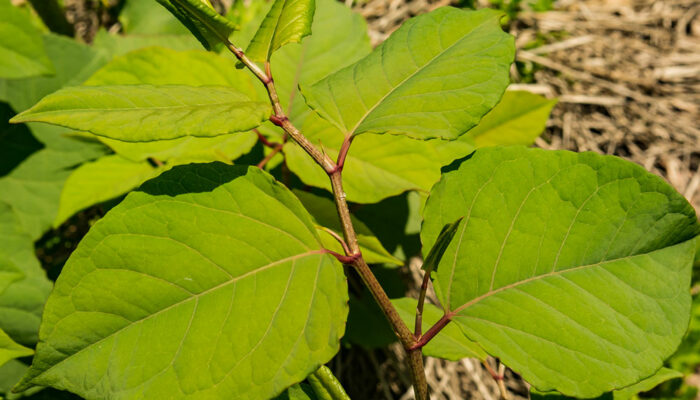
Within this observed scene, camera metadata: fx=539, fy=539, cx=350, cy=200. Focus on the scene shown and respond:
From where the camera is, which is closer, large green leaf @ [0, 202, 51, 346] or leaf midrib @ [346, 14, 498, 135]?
leaf midrib @ [346, 14, 498, 135]

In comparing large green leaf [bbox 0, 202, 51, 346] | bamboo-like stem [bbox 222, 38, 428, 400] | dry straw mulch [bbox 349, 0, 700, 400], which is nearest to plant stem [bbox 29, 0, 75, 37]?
large green leaf [bbox 0, 202, 51, 346]

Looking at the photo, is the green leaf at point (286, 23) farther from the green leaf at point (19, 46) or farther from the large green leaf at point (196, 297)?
the green leaf at point (19, 46)

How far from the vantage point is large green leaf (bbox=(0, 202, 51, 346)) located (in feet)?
3.10

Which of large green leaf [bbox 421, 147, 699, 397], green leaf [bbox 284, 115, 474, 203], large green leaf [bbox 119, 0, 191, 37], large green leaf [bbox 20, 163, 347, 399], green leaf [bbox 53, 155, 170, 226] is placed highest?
large green leaf [bbox 119, 0, 191, 37]

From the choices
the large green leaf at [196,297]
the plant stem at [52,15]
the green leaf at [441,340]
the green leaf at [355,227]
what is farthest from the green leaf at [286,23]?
the plant stem at [52,15]

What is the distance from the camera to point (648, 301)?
58cm

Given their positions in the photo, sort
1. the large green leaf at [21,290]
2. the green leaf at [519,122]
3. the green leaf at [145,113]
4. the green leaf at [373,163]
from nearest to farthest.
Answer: the green leaf at [145,113] < the green leaf at [373,163] < the large green leaf at [21,290] < the green leaf at [519,122]

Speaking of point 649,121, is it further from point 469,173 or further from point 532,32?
point 469,173

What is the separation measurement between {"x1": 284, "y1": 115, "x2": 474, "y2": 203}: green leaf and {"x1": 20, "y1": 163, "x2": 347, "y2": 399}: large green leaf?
0.78 ft

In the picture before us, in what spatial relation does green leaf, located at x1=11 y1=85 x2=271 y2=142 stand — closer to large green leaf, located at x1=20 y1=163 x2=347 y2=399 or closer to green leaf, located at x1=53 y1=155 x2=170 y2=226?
large green leaf, located at x1=20 y1=163 x2=347 y2=399

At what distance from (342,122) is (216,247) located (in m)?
0.21

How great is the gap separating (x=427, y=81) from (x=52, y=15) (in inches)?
49.5

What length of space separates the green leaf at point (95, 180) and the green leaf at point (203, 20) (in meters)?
0.42

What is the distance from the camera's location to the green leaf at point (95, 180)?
966mm
